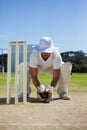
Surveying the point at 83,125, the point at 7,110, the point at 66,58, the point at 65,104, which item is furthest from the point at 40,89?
the point at 66,58

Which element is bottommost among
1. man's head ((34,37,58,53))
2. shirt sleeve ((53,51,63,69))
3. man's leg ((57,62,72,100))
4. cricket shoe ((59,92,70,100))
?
cricket shoe ((59,92,70,100))

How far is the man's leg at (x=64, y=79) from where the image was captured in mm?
7500

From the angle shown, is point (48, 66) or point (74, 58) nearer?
point (48, 66)

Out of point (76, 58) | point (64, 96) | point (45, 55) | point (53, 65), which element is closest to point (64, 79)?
point (64, 96)

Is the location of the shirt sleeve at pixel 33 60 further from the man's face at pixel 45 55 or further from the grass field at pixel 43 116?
the grass field at pixel 43 116

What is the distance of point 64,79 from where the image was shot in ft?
25.1

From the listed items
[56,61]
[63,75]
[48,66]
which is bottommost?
[63,75]

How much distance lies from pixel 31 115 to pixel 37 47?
1.94m

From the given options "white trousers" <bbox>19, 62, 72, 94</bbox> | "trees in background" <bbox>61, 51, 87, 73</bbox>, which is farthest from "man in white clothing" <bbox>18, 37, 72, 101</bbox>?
"trees in background" <bbox>61, 51, 87, 73</bbox>

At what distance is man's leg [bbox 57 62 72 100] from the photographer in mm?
7500

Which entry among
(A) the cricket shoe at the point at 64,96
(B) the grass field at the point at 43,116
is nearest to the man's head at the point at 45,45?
(B) the grass field at the point at 43,116

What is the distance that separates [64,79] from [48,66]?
425 millimetres

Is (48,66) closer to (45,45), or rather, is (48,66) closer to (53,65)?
(53,65)

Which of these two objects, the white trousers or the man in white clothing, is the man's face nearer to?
the man in white clothing
